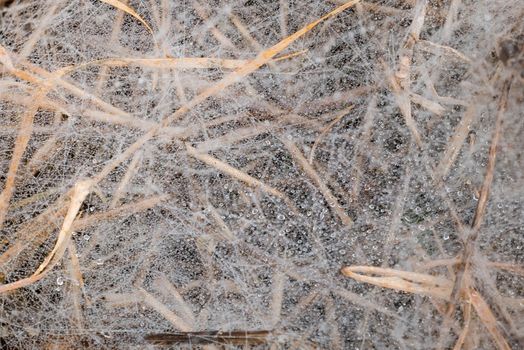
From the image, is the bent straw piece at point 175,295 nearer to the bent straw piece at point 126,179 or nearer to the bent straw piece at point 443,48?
the bent straw piece at point 126,179

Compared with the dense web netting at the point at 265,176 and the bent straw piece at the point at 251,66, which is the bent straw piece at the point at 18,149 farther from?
the bent straw piece at the point at 251,66

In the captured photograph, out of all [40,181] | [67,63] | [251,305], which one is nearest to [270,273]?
[251,305]

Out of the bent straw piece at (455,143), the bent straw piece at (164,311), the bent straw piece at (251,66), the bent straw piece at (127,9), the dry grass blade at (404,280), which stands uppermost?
the bent straw piece at (127,9)

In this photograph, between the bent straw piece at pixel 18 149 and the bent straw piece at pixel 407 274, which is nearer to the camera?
the bent straw piece at pixel 407 274

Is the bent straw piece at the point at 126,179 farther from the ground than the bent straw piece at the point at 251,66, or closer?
closer

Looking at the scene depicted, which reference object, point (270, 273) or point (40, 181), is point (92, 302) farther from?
point (270, 273)

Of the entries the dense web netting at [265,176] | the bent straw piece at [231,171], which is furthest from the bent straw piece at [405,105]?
the bent straw piece at [231,171]

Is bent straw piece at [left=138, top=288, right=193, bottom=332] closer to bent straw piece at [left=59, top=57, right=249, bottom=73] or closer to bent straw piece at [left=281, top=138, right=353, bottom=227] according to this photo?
bent straw piece at [left=281, top=138, right=353, bottom=227]

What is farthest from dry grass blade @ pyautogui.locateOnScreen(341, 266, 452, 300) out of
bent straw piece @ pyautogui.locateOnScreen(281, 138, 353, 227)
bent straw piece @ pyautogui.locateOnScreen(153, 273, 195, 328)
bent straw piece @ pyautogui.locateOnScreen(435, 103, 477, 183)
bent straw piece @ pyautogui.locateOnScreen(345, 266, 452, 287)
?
bent straw piece @ pyautogui.locateOnScreen(153, 273, 195, 328)
